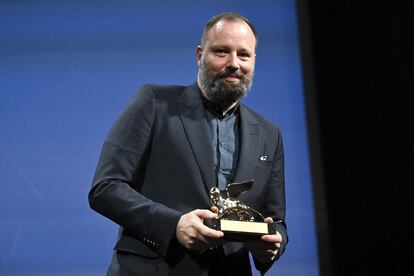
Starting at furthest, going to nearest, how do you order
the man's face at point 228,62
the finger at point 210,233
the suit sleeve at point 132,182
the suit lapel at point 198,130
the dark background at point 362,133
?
the dark background at point 362,133 → the man's face at point 228,62 → the suit lapel at point 198,130 → the suit sleeve at point 132,182 → the finger at point 210,233

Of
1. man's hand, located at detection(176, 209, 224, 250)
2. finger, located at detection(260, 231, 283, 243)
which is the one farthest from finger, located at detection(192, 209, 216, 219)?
finger, located at detection(260, 231, 283, 243)

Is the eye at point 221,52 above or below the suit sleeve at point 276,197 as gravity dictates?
above

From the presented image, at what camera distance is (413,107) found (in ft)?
6.72

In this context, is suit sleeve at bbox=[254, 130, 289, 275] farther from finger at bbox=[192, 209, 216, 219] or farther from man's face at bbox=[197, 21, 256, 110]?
finger at bbox=[192, 209, 216, 219]

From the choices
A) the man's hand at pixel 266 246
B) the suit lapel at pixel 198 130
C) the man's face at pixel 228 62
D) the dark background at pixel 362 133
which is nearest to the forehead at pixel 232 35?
the man's face at pixel 228 62

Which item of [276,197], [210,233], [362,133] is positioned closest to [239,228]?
[210,233]

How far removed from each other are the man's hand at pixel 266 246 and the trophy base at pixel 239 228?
0.08ft

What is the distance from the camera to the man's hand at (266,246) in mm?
1244

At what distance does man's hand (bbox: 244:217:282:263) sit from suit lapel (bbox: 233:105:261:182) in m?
0.15

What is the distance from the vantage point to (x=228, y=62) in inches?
58.1

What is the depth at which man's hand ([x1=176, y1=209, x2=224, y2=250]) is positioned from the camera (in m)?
1.16

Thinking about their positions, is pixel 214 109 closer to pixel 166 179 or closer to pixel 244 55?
pixel 244 55

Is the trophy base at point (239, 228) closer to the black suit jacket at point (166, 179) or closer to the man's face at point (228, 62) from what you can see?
the black suit jacket at point (166, 179)

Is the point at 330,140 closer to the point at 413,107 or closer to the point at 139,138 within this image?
the point at 413,107
